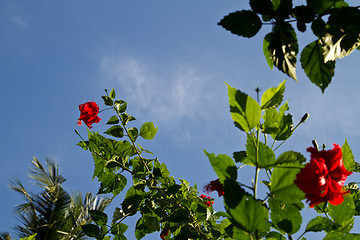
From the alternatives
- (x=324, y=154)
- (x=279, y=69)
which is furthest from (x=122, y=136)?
(x=279, y=69)

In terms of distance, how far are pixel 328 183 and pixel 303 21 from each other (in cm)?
47

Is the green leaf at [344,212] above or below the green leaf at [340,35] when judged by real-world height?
below

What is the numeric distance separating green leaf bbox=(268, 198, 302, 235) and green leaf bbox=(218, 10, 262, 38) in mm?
463

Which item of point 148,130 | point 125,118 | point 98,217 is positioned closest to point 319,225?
point 98,217

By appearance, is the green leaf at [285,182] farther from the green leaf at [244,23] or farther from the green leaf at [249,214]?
the green leaf at [244,23]

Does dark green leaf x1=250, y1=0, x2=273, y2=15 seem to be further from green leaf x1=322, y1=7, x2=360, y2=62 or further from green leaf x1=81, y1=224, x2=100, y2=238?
green leaf x1=81, y1=224, x2=100, y2=238

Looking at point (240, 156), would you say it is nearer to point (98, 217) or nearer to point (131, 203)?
point (131, 203)

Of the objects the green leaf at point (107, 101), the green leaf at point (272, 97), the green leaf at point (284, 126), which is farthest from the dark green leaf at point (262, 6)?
the green leaf at point (107, 101)

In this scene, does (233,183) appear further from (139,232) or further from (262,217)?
(139,232)

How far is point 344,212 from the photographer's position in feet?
3.67

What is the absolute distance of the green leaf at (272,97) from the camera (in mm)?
962

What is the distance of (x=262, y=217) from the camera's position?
72 cm

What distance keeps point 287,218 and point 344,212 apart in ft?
1.09

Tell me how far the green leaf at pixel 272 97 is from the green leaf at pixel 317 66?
23 centimetres
